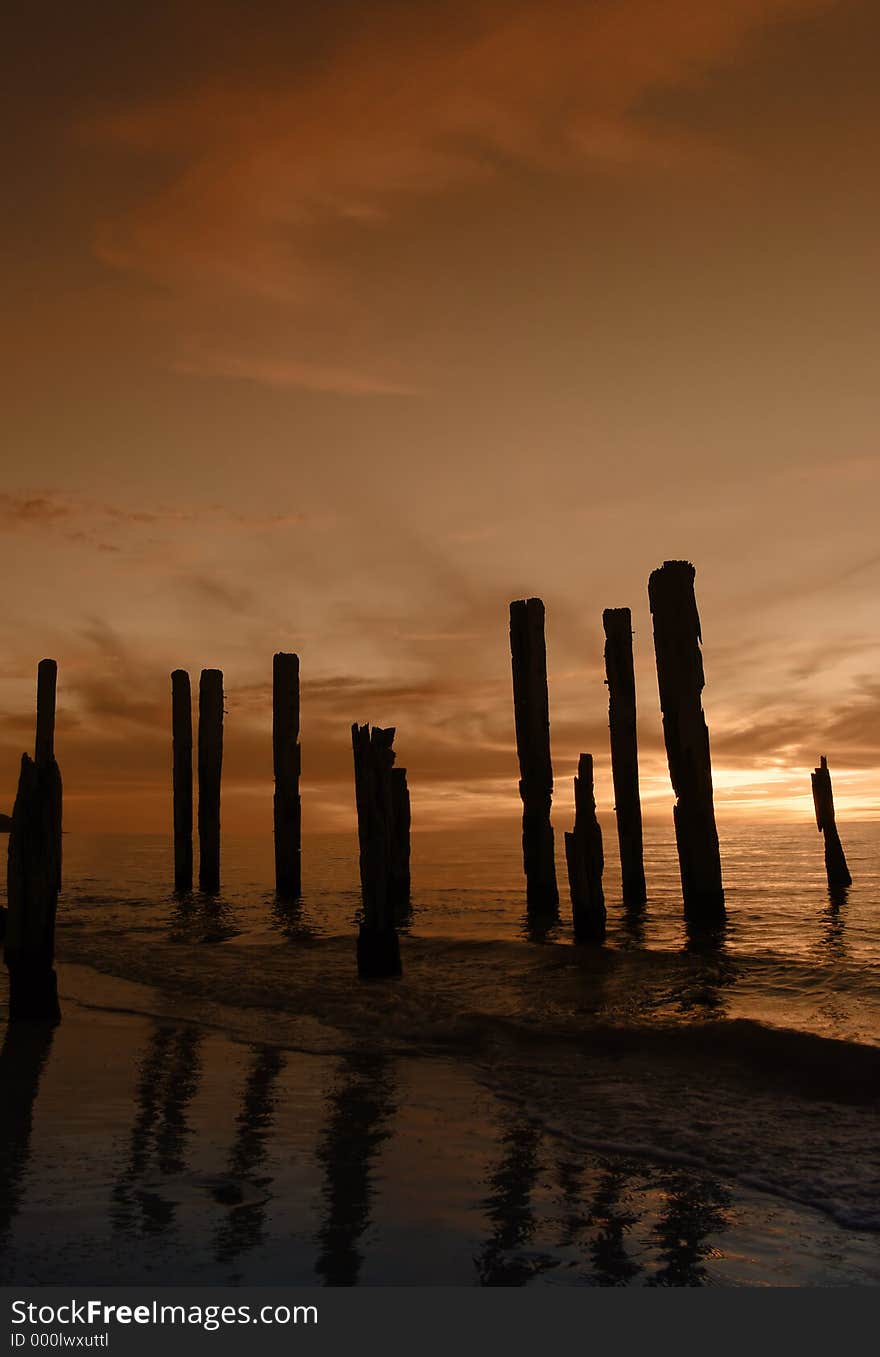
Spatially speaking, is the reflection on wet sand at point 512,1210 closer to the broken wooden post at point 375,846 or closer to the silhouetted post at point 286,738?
the broken wooden post at point 375,846

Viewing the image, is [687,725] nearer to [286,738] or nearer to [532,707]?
[532,707]

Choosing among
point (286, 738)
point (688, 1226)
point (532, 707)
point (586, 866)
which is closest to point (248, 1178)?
point (688, 1226)

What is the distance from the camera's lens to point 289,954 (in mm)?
14148

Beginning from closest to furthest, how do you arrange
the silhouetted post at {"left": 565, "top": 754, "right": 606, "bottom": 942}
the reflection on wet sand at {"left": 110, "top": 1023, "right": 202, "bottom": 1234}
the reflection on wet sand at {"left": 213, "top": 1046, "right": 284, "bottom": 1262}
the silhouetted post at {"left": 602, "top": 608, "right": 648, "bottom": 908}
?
the reflection on wet sand at {"left": 213, "top": 1046, "right": 284, "bottom": 1262}
the reflection on wet sand at {"left": 110, "top": 1023, "right": 202, "bottom": 1234}
the silhouetted post at {"left": 565, "top": 754, "right": 606, "bottom": 942}
the silhouetted post at {"left": 602, "top": 608, "right": 648, "bottom": 908}

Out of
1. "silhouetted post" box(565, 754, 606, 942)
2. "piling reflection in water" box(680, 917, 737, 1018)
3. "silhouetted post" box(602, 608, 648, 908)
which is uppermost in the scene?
"silhouetted post" box(602, 608, 648, 908)

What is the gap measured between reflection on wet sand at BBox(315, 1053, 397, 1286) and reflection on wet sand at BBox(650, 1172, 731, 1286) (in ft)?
3.85

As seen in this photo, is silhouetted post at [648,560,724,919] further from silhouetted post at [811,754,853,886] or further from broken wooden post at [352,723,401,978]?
silhouetted post at [811,754,853,886]

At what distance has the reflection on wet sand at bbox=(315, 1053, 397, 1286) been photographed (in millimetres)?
3777

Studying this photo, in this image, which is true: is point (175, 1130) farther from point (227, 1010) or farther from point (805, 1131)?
point (227, 1010)

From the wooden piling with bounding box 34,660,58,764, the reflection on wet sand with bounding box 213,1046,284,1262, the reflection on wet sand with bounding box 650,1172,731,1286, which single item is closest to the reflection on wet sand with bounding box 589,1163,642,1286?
the reflection on wet sand with bounding box 650,1172,731,1286

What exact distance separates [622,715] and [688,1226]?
11.7 m

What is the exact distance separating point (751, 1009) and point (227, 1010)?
525 cm

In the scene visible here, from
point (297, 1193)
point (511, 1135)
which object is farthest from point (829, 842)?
point (297, 1193)

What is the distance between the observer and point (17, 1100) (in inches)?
242
